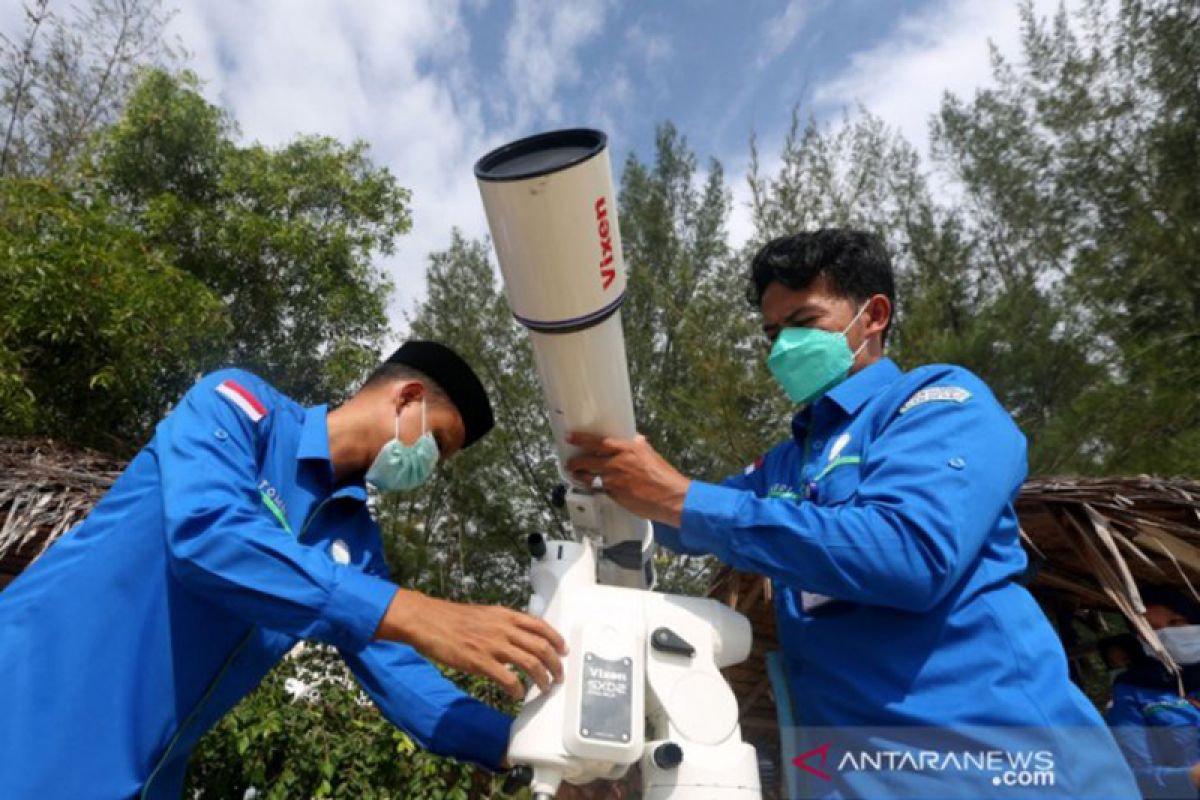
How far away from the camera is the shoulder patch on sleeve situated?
1.59 m

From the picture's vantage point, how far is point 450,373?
2.35 m

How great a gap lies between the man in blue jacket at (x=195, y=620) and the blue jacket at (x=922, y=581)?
0.48 meters

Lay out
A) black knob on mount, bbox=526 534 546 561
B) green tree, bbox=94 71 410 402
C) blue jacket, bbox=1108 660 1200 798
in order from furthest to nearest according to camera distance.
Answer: green tree, bbox=94 71 410 402, blue jacket, bbox=1108 660 1200 798, black knob on mount, bbox=526 534 546 561

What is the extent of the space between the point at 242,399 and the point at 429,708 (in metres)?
A: 0.87

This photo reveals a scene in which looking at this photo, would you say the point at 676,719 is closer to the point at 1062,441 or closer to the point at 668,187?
the point at 1062,441

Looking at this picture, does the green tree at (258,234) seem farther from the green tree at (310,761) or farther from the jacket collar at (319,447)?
the jacket collar at (319,447)

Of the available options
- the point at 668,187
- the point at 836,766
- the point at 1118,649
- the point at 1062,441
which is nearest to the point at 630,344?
the point at 668,187

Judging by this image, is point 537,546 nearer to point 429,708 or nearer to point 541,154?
point 429,708

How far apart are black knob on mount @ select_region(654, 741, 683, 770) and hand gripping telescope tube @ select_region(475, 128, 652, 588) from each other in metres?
0.65

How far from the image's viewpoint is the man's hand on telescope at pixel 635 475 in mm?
1628

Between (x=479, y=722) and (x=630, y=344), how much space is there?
938 cm

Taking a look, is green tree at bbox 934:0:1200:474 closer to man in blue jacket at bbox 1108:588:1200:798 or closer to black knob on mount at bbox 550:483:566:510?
man in blue jacket at bbox 1108:588:1200:798

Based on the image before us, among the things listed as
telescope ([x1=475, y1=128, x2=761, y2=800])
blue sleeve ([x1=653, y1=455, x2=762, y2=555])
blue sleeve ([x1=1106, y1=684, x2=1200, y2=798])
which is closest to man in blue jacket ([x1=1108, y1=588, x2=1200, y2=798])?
blue sleeve ([x1=1106, y1=684, x2=1200, y2=798])

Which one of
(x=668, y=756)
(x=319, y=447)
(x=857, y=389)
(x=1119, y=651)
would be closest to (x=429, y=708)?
(x=319, y=447)
